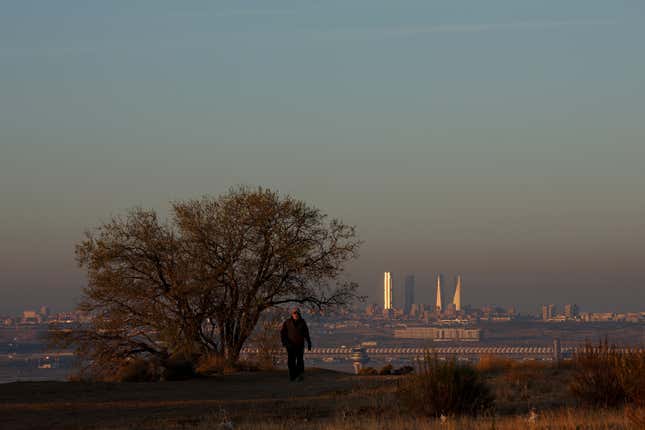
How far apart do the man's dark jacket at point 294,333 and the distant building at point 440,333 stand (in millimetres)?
78238

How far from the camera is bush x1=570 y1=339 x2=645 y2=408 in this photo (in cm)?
2052

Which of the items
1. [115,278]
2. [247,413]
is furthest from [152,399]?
[115,278]

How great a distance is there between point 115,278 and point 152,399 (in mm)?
16864

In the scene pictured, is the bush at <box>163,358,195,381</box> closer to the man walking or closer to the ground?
the ground

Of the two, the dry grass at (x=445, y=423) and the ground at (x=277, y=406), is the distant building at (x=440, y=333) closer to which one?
the ground at (x=277, y=406)

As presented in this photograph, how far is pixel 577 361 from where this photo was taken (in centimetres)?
2244

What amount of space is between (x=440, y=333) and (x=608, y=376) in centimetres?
11171

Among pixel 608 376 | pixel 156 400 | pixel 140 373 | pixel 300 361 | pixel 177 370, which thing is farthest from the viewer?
pixel 140 373

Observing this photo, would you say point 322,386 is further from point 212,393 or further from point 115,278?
point 115,278

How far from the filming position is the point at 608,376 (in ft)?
71.3

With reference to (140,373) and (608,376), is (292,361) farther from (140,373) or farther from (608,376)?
(608,376)

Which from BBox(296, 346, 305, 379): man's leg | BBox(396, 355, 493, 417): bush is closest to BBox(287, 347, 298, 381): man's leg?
BBox(296, 346, 305, 379): man's leg

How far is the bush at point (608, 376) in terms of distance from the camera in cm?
2052

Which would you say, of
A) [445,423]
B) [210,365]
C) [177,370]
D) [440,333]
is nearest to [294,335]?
[177,370]
